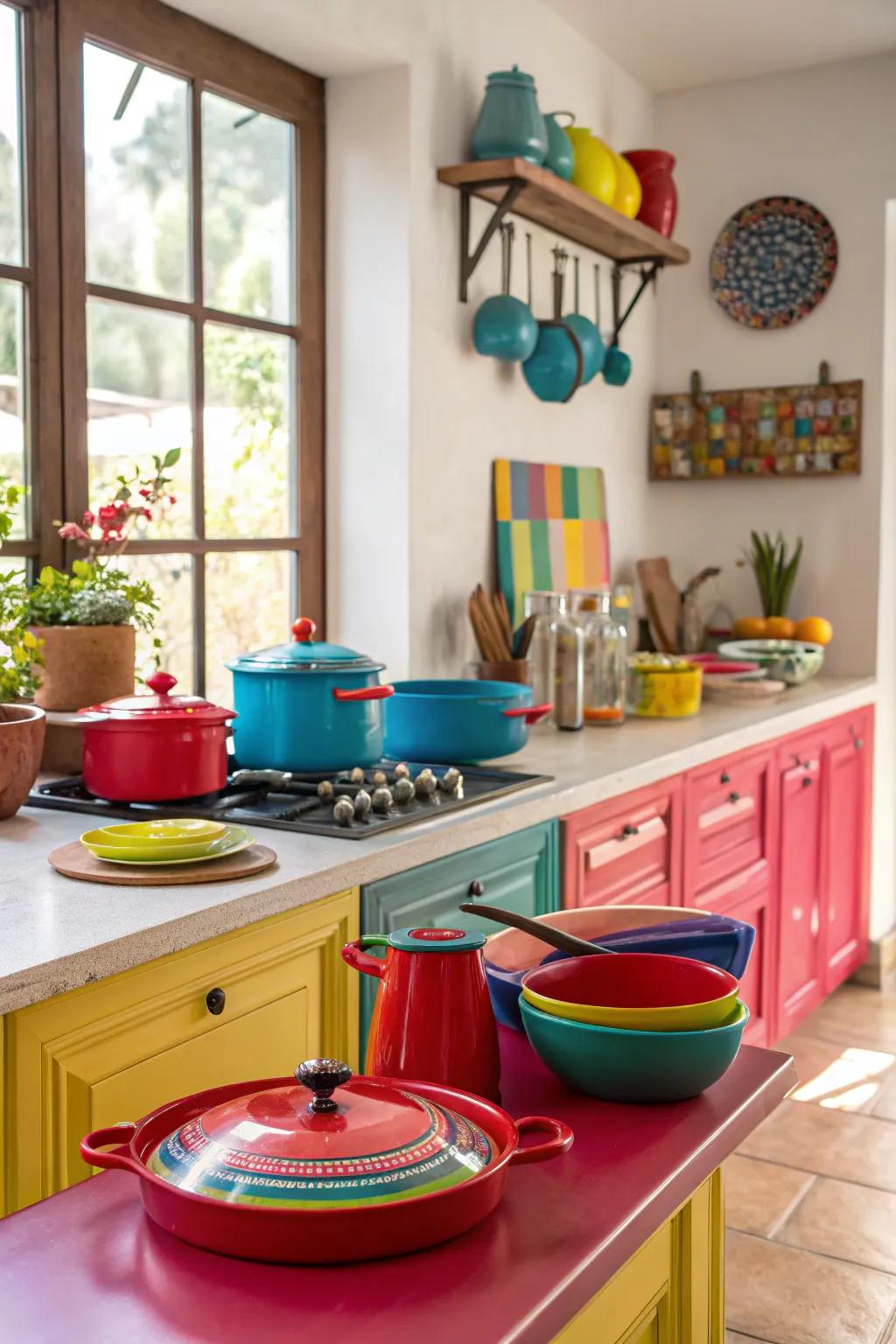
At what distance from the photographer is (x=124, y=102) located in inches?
101

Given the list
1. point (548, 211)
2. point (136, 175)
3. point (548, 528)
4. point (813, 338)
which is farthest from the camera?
point (813, 338)

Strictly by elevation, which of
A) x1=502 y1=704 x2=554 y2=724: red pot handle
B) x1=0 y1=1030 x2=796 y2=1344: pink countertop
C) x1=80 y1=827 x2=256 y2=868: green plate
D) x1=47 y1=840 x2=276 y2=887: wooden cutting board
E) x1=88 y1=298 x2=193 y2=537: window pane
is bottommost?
x1=0 y1=1030 x2=796 y2=1344: pink countertop

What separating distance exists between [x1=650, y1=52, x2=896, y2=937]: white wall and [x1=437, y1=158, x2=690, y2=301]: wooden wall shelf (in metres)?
0.43

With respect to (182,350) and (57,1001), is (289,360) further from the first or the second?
(57,1001)

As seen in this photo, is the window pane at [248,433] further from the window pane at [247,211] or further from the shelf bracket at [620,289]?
the shelf bracket at [620,289]

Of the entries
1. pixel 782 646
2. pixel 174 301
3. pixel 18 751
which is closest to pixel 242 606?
pixel 174 301

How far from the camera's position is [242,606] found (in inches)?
114

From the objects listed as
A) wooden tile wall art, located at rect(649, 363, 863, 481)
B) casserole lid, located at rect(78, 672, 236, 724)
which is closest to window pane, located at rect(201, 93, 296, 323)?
casserole lid, located at rect(78, 672, 236, 724)

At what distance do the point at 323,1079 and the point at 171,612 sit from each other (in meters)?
1.98

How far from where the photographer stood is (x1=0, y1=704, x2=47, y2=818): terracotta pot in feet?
6.05

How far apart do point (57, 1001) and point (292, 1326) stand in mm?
709

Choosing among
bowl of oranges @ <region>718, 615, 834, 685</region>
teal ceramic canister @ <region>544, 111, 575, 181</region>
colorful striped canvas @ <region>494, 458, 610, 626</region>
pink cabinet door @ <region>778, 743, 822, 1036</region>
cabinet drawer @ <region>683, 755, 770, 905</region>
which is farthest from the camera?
bowl of oranges @ <region>718, 615, 834, 685</region>

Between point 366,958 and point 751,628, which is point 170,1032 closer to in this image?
point 366,958

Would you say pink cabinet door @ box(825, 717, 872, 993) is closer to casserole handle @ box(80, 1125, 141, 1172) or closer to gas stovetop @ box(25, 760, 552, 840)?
gas stovetop @ box(25, 760, 552, 840)
